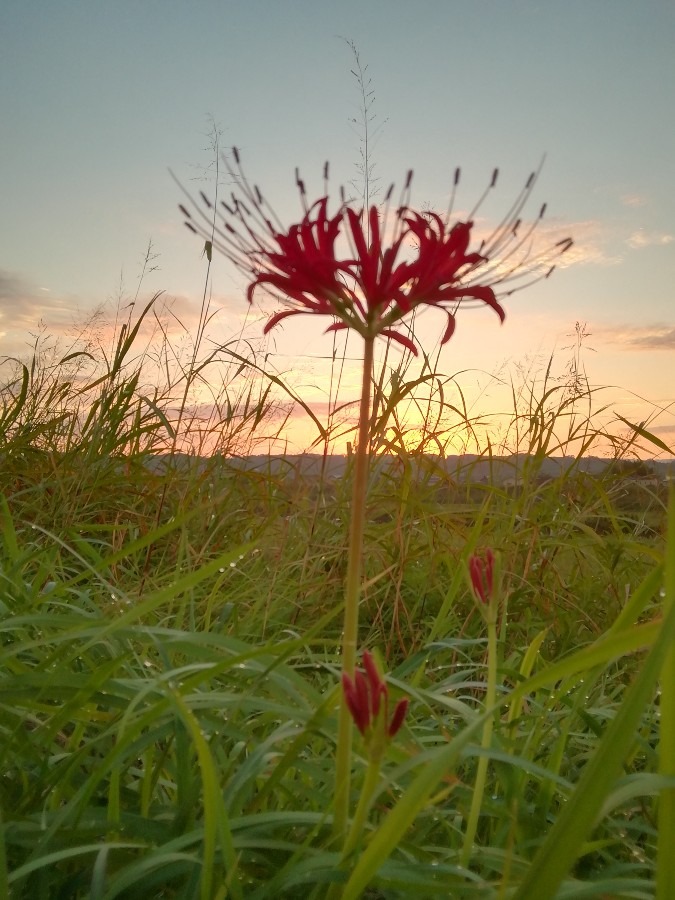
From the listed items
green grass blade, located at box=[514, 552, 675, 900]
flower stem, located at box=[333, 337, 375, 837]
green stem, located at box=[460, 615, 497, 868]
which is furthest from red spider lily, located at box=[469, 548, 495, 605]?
green grass blade, located at box=[514, 552, 675, 900]

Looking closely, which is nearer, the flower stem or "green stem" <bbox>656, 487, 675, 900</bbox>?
"green stem" <bbox>656, 487, 675, 900</bbox>

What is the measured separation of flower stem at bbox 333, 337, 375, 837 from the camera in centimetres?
86

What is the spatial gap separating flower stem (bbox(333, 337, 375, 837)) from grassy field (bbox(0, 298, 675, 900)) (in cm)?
5

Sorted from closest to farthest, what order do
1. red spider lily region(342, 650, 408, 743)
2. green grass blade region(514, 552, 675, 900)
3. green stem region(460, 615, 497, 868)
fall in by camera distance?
green grass blade region(514, 552, 675, 900)
red spider lily region(342, 650, 408, 743)
green stem region(460, 615, 497, 868)

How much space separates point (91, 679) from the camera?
1.20 meters

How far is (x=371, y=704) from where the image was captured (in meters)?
0.79

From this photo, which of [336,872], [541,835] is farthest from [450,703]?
[336,872]

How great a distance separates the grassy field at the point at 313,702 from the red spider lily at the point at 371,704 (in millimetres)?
54

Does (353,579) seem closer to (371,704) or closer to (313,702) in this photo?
(371,704)

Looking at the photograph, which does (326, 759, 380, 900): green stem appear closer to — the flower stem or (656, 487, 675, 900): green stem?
the flower stem

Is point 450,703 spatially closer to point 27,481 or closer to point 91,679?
point 91,679

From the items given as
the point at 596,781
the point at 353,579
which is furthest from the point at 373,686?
the point at 596,781

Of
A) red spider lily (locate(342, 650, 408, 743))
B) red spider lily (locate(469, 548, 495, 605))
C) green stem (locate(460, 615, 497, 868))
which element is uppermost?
red spider lily (locate(469, 548, 495, 605))

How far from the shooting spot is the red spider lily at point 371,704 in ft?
2.52
